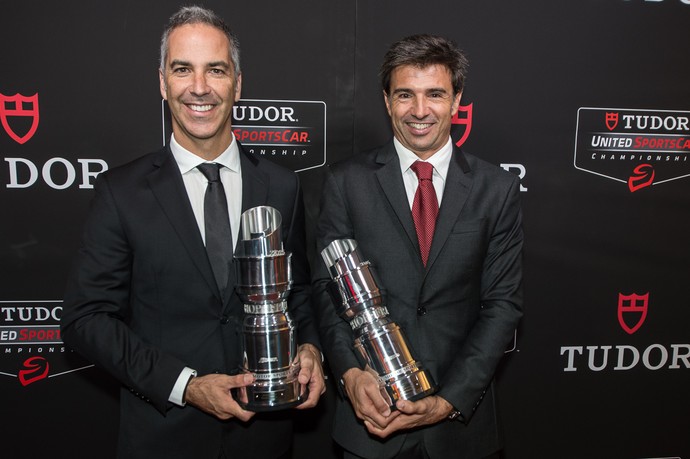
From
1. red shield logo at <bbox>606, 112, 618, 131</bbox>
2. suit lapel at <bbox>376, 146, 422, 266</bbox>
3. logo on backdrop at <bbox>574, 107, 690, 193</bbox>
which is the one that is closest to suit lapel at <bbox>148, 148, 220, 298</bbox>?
suit lapel at <bbox>376, 146, 422, 266</bbox>

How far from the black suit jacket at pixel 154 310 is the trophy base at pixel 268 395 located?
0.09 m

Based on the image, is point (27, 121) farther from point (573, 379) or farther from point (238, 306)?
point (573, 379)

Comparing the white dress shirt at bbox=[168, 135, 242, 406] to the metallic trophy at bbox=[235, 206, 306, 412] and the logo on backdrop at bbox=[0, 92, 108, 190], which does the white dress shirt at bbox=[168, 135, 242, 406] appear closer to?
the metallic trophy at bbox=[235, 206, 306, 412]

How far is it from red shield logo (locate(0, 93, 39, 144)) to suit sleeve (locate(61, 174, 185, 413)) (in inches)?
40.4

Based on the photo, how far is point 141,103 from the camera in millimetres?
2270

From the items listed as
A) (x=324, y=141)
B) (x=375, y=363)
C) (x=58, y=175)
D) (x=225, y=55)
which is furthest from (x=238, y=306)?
(x=58, y=175)

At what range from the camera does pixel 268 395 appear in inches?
→ 50.6

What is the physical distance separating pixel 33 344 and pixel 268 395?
153 cm

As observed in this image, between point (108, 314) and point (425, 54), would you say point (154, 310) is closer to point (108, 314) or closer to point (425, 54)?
point (108, 314)

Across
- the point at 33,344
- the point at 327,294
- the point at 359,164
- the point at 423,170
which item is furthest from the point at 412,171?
the point at 33,344

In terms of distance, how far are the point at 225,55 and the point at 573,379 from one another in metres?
2.09

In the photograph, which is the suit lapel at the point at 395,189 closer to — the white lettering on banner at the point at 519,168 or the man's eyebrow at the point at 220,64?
the man's eyebrow at the point at 220,64

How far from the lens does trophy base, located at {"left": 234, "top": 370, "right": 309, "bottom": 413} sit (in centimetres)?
129

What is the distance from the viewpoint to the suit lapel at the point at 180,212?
1429 millimetres
